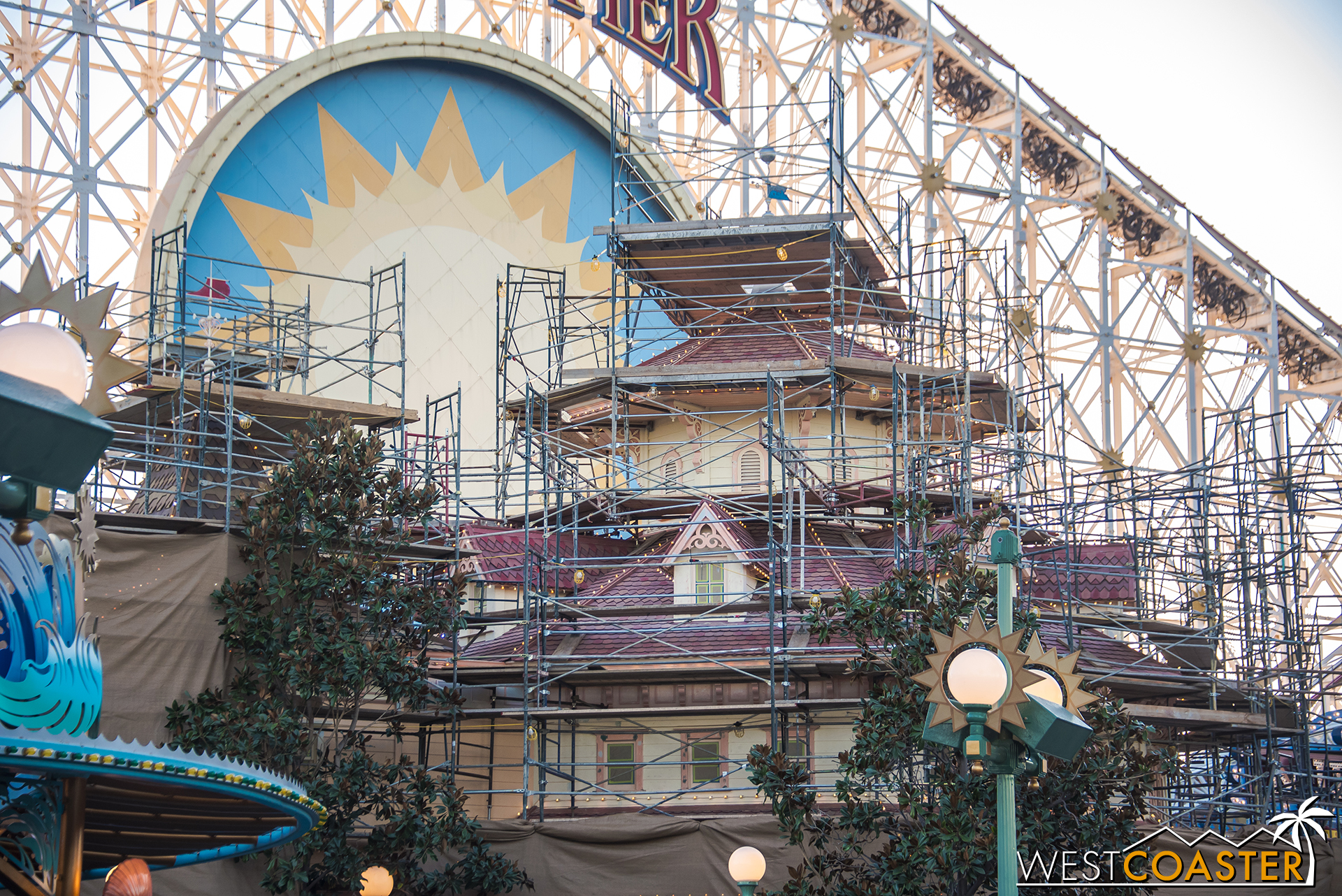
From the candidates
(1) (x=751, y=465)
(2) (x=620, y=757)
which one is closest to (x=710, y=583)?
(2) (x=620, y=757)

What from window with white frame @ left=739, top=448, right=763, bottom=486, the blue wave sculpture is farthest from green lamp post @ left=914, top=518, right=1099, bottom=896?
window with white frame @ left=739, top=448, right=763, bottom=486

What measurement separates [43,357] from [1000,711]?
6742mm

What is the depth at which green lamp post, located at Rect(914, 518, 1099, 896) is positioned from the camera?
10.3 m

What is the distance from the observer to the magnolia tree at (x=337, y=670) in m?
20.5

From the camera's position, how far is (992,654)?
408 inches

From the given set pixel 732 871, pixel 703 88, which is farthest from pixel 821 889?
pixel 703 88

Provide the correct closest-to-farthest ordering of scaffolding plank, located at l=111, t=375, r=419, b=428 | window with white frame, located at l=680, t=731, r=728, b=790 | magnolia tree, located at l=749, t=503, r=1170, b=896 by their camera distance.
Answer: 1. magnolia tree, located at l=749, t=503, r=1170, b=896
2. window with white frame, located at l=680, t=731, r=728, b=790
3. scaffolding plank, located at l=111, t=375, r=419, b=428

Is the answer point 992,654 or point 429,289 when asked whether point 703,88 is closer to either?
point 429,289

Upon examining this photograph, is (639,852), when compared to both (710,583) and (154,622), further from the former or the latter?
(154,622)

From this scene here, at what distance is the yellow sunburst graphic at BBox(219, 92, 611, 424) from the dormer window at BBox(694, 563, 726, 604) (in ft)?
41.1

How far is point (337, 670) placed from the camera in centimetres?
2117

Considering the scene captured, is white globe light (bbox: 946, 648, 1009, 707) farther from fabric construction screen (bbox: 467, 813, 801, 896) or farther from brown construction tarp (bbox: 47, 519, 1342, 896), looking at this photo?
fabric construction screen (bbox: 467, 813, 801, 896)

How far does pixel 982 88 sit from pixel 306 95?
64.4ft

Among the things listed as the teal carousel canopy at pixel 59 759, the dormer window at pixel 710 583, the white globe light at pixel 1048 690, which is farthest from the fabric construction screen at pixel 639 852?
the white globe light at pixel 1048 690
